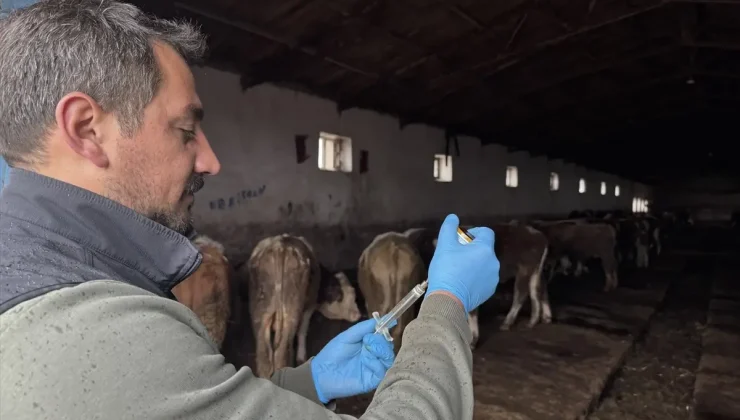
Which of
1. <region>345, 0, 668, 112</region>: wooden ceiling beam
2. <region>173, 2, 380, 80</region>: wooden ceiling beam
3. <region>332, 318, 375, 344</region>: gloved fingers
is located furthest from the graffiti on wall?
<region>332, 318, 375, 344</region>: gloved fingers

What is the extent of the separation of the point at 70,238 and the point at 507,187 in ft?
50.8

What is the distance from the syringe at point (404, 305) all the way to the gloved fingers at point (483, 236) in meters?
0.02

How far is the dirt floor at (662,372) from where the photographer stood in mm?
4820

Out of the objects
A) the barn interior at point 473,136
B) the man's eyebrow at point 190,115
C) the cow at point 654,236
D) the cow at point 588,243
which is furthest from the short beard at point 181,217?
the cow at point 654,236

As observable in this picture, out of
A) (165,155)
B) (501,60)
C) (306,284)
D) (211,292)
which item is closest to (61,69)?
(165,155)

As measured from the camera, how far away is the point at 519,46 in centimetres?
794

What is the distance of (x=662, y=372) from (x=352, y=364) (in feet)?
17.4

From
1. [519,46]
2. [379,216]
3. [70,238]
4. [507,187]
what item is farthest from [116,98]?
[507,187]

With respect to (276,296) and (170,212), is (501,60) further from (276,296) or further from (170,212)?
(170,212)

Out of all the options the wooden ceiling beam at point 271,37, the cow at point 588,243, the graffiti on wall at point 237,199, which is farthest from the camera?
the cow at point 588,243

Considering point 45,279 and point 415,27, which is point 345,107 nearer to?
point 415,27

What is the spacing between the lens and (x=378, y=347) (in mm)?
1763

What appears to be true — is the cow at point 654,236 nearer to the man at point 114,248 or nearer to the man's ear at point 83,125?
the man at point 114,248

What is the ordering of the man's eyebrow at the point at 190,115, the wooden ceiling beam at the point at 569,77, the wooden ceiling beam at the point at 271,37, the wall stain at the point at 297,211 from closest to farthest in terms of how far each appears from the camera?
1. the man's eyebrow at the point at 190,115
2. the wooden ceiling beam at the point at 271,37
3. the wall stain at the point at 297,211
4. the wooden ceiling beam at the point at 569,77
